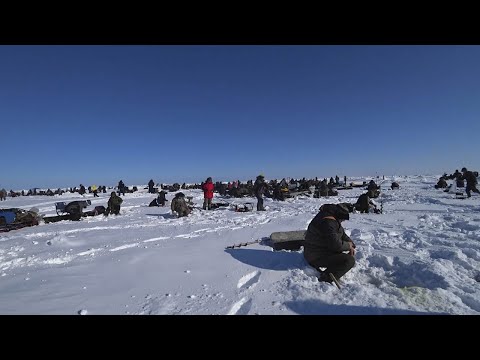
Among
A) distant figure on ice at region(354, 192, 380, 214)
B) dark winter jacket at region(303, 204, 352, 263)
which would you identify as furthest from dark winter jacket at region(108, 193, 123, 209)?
distant figure on ice at region(354, 192, 380, 214)

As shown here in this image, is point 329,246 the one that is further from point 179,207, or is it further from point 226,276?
point 179,207

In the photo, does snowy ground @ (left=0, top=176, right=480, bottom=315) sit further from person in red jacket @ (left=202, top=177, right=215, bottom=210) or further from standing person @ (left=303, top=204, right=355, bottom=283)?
person in red jacket @ (left=202, top=177, right=215, bottom=210)

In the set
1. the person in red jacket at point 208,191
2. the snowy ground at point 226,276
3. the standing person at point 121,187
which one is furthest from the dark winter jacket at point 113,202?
the standing person at point 121,187

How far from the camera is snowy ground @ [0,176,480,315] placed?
149 inches

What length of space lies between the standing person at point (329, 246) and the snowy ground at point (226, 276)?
0.25 metres

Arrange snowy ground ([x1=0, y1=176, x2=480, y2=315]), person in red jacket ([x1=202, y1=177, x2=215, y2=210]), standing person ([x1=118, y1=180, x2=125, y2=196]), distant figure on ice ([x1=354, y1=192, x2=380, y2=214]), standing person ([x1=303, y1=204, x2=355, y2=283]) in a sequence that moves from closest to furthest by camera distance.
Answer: snowy ground ([x1=0, y1=176, x2=480, y2=315]) → standing person ([x1=303, y1=204, x2=355, y2=283]) → distant figure on ice ([x1=354, y1=192, x2=380, y2=214]) → person in red jacket ([x1=202, y1=177, x2=215, y2=210]) → standing person ([x1=118, y1=180, x2=125, y2=196])

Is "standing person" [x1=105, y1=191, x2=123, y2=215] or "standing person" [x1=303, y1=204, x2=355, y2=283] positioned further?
"standing person" [x1=105, y1=191, x2=123, y2=215]

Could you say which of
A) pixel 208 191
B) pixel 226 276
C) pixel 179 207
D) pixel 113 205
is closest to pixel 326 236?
pixel 226 276

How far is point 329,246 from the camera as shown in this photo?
4.68 m

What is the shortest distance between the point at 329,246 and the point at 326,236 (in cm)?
19

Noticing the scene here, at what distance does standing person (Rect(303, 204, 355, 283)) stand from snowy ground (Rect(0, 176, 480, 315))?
25 cm
